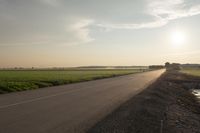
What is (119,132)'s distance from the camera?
10.6 m

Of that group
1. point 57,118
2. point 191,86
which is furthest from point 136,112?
point 191,86

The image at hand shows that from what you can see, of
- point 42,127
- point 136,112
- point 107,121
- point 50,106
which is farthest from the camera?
point 50,106

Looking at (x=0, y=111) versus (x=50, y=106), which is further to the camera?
(x=50, y=106)

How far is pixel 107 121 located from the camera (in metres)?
12.3

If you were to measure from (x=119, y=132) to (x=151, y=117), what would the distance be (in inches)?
158

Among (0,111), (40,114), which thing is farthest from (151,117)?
(0,111)

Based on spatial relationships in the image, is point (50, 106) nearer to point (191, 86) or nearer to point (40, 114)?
point (40, 114)

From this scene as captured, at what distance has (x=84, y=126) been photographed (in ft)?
37.2

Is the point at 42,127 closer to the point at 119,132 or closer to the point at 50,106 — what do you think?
the point at 119,132

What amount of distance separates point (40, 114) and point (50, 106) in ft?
9.05

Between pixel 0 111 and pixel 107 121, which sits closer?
pixel 107 121

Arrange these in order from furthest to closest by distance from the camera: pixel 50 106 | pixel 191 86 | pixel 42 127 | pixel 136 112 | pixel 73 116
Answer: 1. pixel 191 86
2. pixel 50 106
3. pixel 136 112
4. pixel 73 116
5. pixel 42 127

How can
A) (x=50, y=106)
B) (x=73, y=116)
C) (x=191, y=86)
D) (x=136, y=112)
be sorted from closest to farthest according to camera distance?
(x=73, y=116) → (x=136, y=112) → (x=50, y=106) → (x=191, y=86)

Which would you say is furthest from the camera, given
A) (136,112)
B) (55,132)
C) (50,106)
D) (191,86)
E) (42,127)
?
(191,86)
